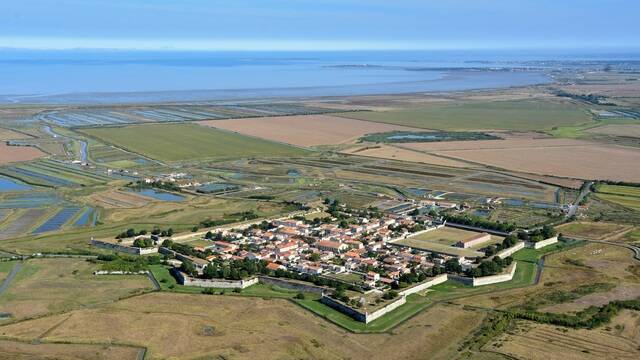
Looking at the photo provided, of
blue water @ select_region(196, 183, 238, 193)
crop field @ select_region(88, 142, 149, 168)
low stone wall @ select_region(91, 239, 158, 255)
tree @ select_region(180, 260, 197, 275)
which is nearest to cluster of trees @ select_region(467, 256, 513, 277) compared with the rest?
tree @ select_region(180, 260, 197, 275)

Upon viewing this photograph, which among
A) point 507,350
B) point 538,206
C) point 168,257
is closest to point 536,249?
point 538,206

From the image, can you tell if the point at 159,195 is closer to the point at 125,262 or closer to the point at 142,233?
the point at 142,233

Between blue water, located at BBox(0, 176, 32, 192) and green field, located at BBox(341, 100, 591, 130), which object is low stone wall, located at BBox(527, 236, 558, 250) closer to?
blue water, located at BBox(0, 176, 32, 192)

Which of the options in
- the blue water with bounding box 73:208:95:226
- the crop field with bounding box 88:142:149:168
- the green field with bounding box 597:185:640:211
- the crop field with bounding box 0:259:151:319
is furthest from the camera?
the crop field with bounding box 88:142:149:168

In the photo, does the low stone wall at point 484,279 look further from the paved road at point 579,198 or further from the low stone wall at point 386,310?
the paved road at point 579,198

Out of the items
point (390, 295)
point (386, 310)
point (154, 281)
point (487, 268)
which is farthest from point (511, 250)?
point (154, 281)

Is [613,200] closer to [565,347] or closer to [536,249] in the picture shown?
[536,249]
